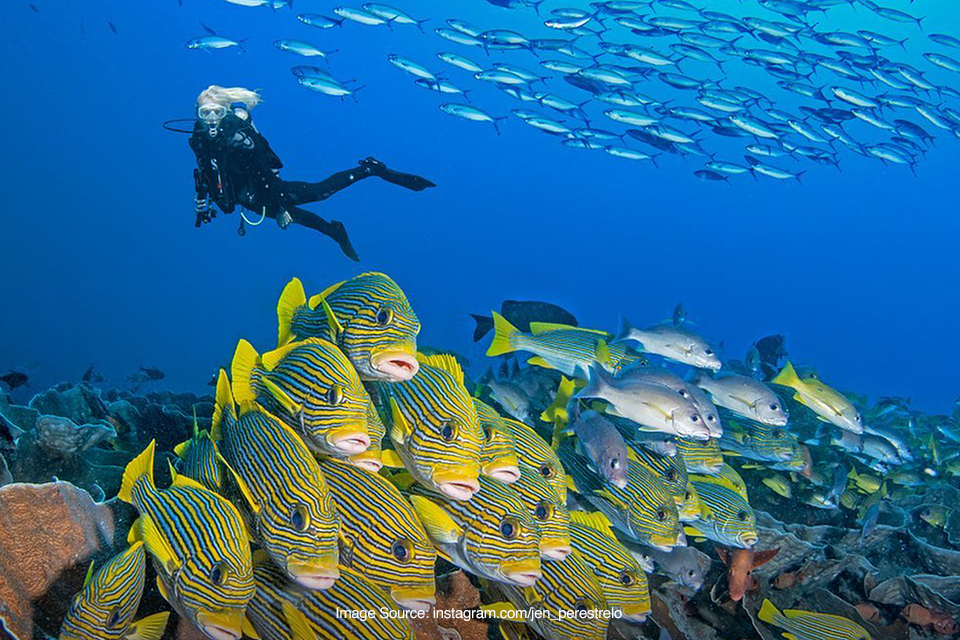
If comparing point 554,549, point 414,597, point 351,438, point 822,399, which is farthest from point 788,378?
point 351,438

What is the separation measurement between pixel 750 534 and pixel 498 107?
357 ft

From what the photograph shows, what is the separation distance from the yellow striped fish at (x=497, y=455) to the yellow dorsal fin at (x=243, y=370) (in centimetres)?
95

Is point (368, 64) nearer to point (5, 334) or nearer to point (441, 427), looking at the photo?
point (5, 334)

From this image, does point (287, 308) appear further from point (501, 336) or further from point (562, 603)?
point (501, 336)

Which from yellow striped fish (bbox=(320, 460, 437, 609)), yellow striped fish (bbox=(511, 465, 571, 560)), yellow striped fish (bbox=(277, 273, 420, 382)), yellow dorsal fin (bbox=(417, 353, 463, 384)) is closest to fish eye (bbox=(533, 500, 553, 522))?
yellow striped fish (bbox=(511, 465, 571, 560))

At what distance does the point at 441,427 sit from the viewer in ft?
6.79

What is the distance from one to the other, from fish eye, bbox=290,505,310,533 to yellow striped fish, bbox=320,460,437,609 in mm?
172

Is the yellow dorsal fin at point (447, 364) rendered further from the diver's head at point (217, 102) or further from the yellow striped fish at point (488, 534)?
the diver's head at point (217, 102)

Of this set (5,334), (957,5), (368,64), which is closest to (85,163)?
(368,64)

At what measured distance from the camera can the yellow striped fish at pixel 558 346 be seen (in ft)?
14.6

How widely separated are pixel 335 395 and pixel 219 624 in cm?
75

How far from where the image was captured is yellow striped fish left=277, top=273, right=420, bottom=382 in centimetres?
220

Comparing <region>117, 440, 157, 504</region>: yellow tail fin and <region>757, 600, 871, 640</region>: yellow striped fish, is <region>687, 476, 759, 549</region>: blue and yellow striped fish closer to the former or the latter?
<region>757, 600, 871, 640</region>: yellow striped fish

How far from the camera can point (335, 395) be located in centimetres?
201
